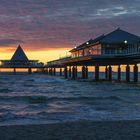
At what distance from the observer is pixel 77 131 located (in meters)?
15.3

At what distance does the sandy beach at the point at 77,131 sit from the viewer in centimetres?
1395

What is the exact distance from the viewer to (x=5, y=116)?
70.7 ft

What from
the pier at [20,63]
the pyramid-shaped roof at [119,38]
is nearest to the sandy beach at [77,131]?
the pyramid-shaped roof at [119,38]

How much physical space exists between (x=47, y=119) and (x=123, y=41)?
5975 cm

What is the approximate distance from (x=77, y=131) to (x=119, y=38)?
6568 cm

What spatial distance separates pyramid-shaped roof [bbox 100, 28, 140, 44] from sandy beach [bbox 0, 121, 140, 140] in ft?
201

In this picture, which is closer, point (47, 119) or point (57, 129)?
point (57, 129)

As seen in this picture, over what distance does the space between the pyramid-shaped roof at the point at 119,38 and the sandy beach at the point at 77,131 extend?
201 feet

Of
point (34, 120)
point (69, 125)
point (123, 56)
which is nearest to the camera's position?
point (69, 125)

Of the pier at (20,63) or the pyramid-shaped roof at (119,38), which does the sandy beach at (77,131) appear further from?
the pier at (20,63)

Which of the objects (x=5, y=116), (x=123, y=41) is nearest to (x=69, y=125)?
(x=5, y=116)

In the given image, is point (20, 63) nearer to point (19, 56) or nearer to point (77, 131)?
point (19, 56)

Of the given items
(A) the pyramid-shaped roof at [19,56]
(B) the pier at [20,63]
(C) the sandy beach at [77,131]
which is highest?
(A) the pyramid-shaped roof at [19,56]

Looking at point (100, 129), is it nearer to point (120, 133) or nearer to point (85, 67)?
point (120, 133)
